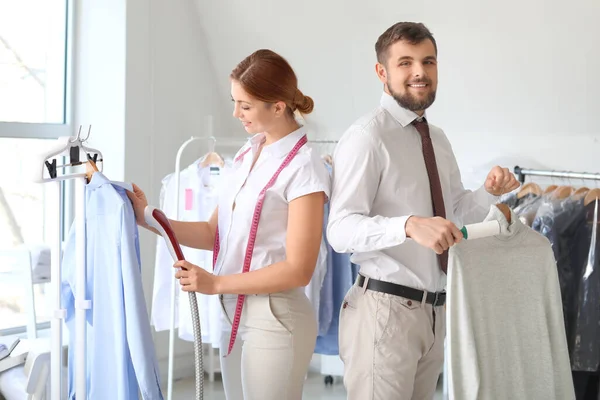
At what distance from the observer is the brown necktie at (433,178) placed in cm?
199

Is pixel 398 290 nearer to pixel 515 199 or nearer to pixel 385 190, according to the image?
pixel 385 190

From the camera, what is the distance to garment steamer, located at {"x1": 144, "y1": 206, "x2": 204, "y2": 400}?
6.13 ft

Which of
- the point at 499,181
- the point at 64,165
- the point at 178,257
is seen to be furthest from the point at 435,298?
the point at 64,165

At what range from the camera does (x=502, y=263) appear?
196 cm

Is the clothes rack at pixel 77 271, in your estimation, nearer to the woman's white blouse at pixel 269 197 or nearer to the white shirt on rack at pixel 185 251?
the woman's white blouse at pixel 269 197

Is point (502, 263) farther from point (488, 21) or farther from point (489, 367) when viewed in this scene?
point (488, 21)

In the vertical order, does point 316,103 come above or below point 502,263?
above

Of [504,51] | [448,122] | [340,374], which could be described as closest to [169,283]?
[340,374]

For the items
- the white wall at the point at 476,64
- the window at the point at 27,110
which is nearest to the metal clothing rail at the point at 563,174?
the white wall at the point at 476,64

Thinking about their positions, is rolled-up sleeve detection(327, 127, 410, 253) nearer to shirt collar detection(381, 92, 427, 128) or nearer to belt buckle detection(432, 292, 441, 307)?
shirt collar detection(381, 92, 427, 128)

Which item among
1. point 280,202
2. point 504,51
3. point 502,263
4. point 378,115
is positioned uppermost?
point 504,51

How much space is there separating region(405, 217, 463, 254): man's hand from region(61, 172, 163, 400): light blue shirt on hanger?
0.69 m

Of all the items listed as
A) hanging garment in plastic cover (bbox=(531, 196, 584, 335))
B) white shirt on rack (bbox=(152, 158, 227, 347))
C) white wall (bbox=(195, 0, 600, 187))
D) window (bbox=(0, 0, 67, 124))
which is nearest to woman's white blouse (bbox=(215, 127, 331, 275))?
hanging garment in plastic cover (bbox=(531, 196, 584, 335))

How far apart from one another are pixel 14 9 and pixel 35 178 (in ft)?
8.19
